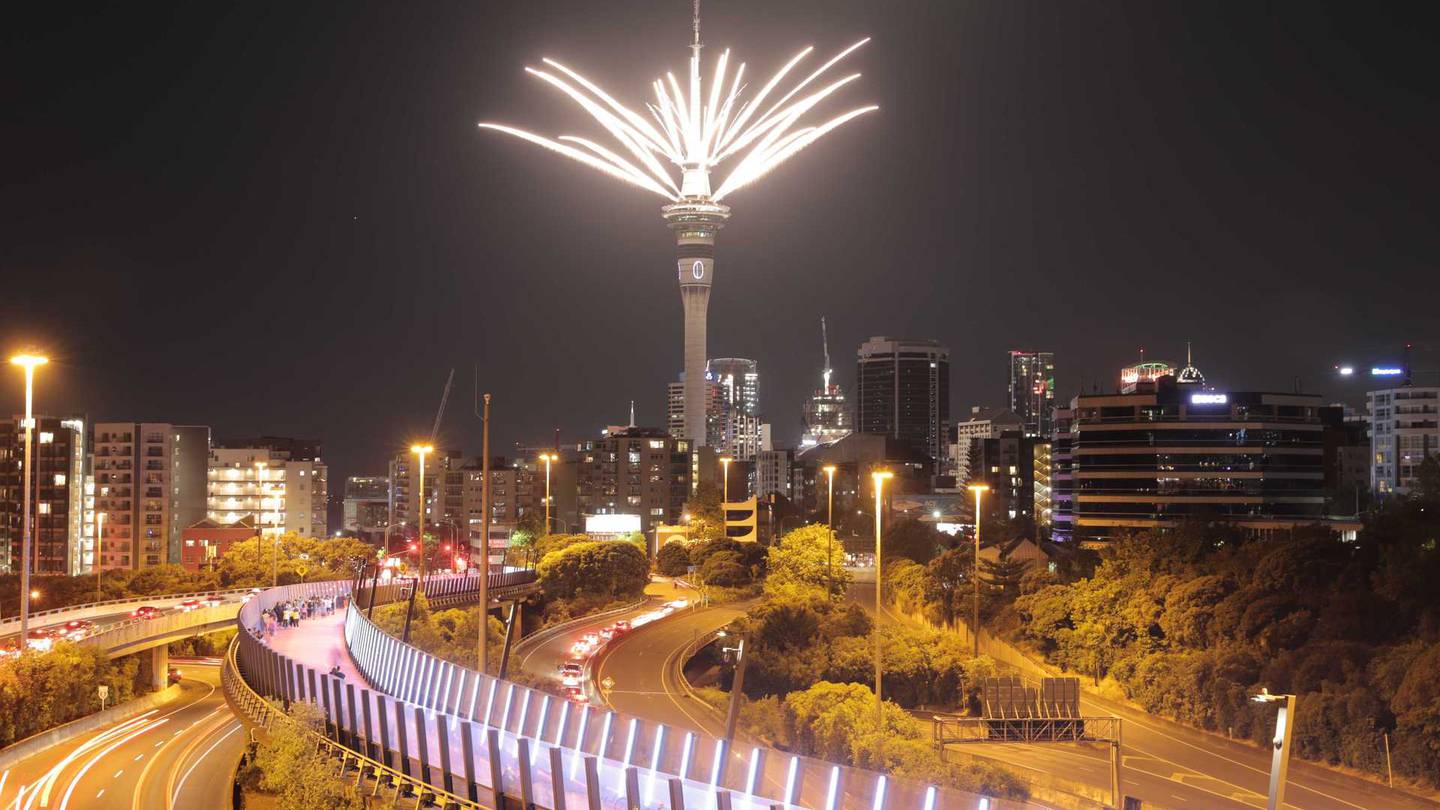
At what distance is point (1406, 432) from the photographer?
15775 centimetres

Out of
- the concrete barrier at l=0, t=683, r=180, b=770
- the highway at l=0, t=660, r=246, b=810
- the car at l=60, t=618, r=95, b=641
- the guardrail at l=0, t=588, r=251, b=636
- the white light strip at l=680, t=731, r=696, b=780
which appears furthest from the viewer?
the guardrail at l=0, t=588, r=251, b=636

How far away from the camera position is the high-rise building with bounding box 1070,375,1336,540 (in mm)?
100000

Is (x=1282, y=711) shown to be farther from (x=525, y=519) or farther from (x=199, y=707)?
(x=525, y=519)

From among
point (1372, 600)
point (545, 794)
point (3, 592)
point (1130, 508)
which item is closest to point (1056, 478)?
point (1130, 508)

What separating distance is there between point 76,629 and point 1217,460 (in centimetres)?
7498

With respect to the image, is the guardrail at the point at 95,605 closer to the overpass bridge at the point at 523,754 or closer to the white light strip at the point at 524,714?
the overpass bridge at the point at 523,754

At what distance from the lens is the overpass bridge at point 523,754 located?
17.0 meters

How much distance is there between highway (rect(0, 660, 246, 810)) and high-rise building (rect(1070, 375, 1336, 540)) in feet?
224

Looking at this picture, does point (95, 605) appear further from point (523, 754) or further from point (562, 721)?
point (523, 754)

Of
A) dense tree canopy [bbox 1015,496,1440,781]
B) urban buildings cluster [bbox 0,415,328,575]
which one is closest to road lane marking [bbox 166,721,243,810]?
dense tree canopy [bbox 1015,496,1440,781]

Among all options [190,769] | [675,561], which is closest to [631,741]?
[190,769]

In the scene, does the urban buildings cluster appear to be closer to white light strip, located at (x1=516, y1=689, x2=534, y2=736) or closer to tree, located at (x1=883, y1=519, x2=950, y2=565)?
tree, located at (x1=883, y1=519, x2=950, y2=565)

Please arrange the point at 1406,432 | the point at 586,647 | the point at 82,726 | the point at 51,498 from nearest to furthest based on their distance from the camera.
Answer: the point at 82,726
the point at 586,647
the point at 51,498
the point at 1406,432

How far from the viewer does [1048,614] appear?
207 ft
